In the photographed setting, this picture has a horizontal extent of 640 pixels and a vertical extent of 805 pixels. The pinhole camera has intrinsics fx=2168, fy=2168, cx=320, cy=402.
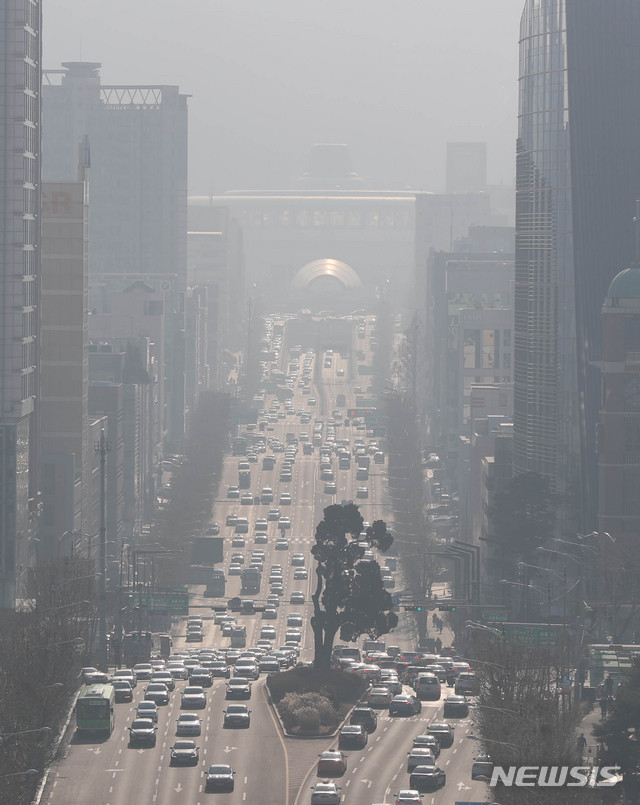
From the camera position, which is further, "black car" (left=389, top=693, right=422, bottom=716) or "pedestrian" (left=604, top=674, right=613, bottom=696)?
"pedestrian" (left=604, top=674, right=613, bottom=696)

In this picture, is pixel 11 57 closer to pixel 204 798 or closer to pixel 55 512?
pixel 55 512

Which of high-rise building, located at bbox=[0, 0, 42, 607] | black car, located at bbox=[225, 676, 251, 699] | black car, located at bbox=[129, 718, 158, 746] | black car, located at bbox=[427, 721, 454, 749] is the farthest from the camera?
high-rise building, located at bbox=[0, 0, 42, 607]

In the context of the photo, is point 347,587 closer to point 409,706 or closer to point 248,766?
point 409,706

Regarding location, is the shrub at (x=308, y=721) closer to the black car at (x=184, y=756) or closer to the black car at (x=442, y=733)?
the black car at (x=442, y=733)

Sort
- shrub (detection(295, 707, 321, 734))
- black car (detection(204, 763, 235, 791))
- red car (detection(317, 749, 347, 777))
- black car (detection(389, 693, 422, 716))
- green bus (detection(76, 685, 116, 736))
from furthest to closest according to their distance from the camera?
black car (detection(389, 693, 422, 716)), shrub (detection(295, 707, 321, 734)), green bus (detection(76, 685, 116, 736)), red car (detection(317, 749, 347, 777)), black car (detection(204, 763, 235, 791))

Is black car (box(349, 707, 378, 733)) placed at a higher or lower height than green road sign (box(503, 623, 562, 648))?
lower

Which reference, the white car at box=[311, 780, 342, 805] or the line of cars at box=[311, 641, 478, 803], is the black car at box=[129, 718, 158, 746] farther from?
the white car at box=[311, 780, 342, 805]

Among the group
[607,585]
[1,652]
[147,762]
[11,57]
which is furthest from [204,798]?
[11,57]

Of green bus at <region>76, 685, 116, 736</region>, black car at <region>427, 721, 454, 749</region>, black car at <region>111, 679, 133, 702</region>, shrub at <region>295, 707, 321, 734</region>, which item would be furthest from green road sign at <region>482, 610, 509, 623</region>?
green bus at <region>76, 685, 116, 736</region>
